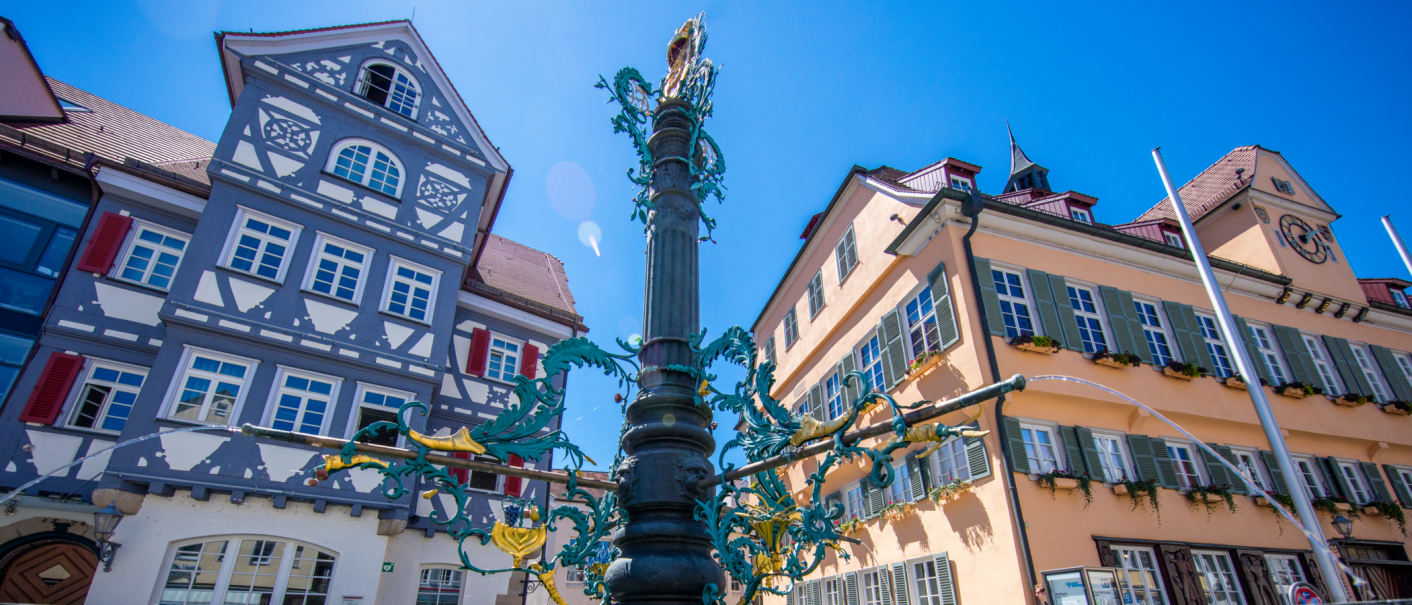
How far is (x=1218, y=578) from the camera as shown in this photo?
1080 centimetres

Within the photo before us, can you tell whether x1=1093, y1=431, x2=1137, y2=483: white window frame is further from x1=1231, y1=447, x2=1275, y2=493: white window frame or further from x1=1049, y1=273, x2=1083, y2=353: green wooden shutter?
x1=1231, y1=447, x2=1275, y2=493: white window frame

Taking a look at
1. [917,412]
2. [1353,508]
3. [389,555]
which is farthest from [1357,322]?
[389,555]

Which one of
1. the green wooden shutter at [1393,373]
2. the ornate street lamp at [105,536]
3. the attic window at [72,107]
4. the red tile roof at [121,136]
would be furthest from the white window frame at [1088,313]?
the attic window at [72,107]

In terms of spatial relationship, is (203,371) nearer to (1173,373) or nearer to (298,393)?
(298,393)

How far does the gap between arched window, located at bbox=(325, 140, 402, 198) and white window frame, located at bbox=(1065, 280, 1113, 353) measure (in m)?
14.2

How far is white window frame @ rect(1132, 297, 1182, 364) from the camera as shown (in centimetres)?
1296

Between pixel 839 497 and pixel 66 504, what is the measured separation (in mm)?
14363

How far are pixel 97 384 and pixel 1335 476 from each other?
23293mm

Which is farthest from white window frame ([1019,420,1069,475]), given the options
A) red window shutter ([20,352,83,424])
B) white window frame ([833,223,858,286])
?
red window shutter ([20,352,83,424])

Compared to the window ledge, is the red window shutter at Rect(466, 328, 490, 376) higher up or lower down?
lower down

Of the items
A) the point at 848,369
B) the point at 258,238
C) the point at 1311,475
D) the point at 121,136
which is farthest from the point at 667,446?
the point at 121,136

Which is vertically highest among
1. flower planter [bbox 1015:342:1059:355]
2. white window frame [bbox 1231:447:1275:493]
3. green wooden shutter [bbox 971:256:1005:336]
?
green wooden shutter [bbox 971:256:1005:336]

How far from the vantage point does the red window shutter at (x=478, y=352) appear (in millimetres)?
15875

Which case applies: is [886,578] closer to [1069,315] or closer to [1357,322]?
[1069,315]
